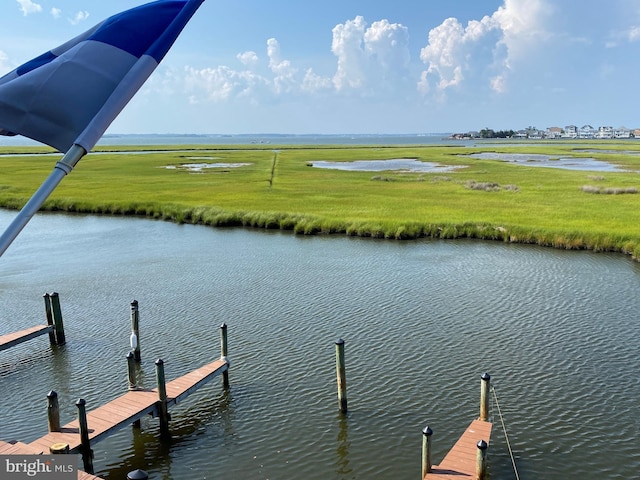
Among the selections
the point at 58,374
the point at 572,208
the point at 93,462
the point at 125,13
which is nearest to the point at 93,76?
the point at 125,13

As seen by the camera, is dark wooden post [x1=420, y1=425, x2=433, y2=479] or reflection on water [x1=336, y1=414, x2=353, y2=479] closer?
dark wooden post [x1=420, y1=425, x2=433, y2=479]

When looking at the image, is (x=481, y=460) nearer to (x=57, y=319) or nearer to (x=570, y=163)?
(x=57, y=319)

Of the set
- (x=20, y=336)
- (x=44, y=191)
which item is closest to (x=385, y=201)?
(x=20, y=336)

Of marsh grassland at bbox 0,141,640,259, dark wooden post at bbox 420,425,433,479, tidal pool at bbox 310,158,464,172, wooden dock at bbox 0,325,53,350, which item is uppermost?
tidal pool at bbox 310,158,464,172

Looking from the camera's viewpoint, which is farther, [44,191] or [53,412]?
[53,412]

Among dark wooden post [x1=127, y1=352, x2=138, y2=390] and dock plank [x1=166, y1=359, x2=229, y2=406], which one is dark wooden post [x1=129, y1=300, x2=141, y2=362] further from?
dock plank [x1=166, y1=359, x2=229, y2=406]

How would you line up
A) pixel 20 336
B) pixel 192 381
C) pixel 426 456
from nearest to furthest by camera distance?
pixel 426 456 < pixel 192 381 < pixel 20 336

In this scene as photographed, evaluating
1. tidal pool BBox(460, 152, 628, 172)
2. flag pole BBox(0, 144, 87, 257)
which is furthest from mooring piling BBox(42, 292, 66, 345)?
tidal pool BBox(460, 152, 628, 172)
